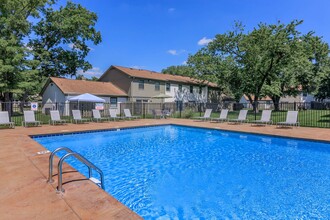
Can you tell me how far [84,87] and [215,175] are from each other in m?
20.5

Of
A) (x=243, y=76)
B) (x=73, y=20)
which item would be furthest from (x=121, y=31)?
(x=243, y=76)

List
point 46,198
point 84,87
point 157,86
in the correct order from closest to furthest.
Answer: point 46,198 < point 84,87 < point 157,86

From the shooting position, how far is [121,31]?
72.0ft

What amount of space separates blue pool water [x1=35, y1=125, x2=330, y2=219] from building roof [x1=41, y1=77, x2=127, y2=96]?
1248 centimetres

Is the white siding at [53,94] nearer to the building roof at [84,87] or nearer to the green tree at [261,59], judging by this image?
the building roof at [84,87]

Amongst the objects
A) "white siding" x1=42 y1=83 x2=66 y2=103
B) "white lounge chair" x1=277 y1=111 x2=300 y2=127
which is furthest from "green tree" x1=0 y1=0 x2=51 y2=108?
"white lounge chair" x1=277 y1=111 x2=300 y2=127

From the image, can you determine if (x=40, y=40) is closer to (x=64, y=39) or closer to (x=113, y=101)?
(x=64, y=39)

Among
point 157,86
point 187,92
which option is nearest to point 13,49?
point 157,86

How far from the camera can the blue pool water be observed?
160 inches

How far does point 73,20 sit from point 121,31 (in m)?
7.92

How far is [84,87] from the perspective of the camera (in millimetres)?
23219

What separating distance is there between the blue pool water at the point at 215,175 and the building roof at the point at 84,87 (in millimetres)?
12481

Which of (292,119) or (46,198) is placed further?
(292,119)

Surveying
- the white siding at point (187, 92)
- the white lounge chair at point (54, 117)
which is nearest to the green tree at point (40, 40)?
the white lounge chair at point (54, 117)
